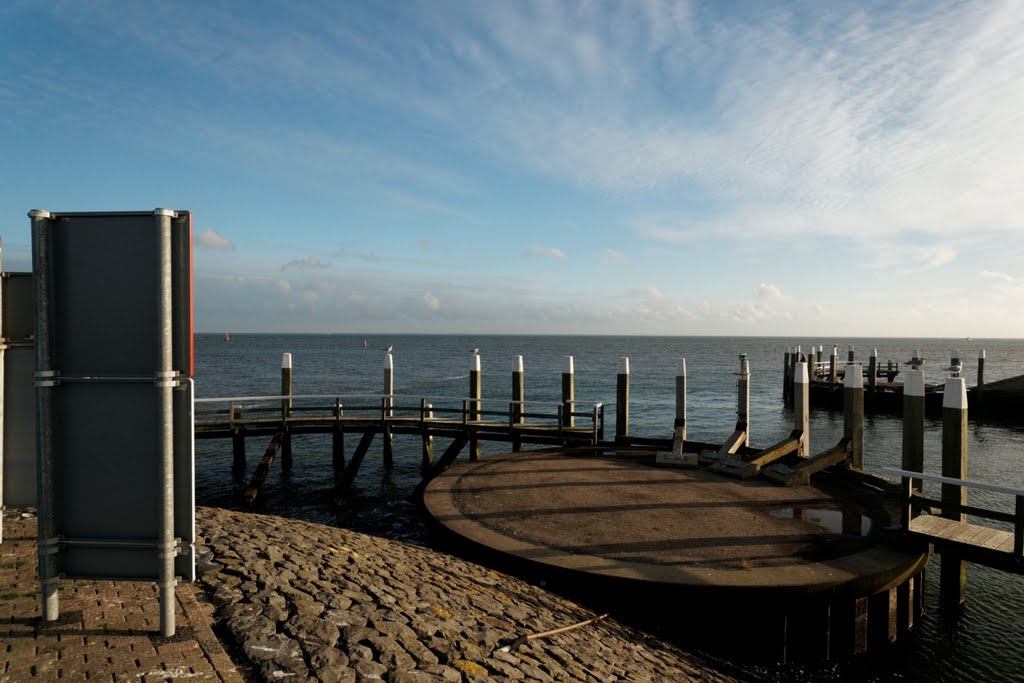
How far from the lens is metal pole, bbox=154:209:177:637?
4.11 metres

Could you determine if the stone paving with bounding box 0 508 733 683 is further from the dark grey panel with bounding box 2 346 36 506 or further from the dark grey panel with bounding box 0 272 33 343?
the dark grey panel with bounding box 0 272 33 343

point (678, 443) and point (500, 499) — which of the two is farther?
point (678, 443)

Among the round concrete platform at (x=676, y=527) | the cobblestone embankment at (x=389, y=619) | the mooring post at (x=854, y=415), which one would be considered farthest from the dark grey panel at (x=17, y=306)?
the mooring post at (x=854, y=415)

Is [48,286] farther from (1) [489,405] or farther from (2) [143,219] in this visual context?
(1) [489,405]

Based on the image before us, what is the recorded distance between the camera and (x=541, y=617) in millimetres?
6547

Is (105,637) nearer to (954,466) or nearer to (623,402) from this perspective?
(954,466)

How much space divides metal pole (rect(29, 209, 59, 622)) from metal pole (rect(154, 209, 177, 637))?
765 mm

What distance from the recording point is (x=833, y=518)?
9516mm

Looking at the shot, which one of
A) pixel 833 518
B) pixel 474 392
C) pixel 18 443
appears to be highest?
pixel 18 443

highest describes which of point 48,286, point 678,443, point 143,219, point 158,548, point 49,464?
point 143,219

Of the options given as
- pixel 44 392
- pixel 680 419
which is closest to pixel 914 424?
pixel 680 419

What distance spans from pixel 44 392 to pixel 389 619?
11.0ft

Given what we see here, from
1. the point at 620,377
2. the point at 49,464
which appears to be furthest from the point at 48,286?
the point at 620,377

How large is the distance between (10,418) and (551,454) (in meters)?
10.7
